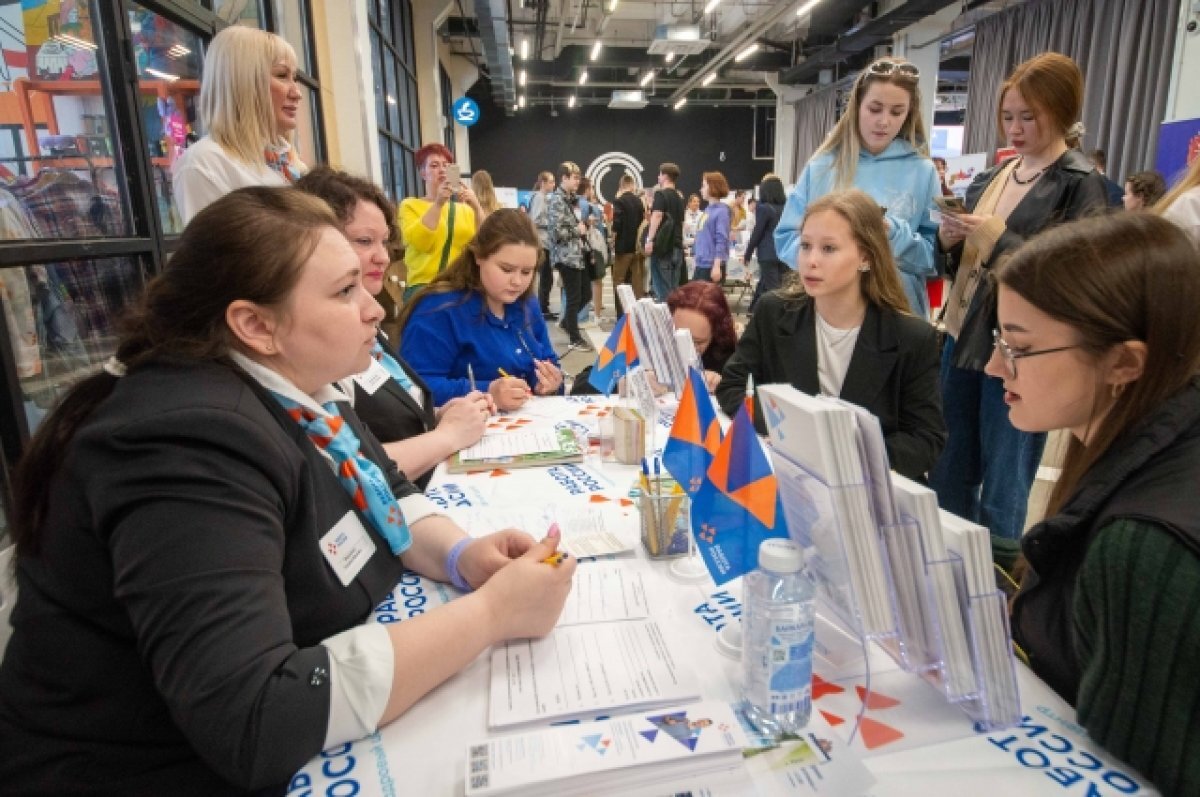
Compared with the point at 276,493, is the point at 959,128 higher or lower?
higher

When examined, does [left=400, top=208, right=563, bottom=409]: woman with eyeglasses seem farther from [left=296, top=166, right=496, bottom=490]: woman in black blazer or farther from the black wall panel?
the black wall panel

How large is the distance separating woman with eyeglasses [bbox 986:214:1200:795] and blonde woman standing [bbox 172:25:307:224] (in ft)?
6.72

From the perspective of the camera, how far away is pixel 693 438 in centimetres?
117

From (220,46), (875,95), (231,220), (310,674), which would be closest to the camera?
(310,674)

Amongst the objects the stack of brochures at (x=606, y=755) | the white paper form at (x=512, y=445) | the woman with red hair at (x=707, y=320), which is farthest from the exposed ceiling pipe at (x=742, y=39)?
the stack of brochures at (x=606, y=755)

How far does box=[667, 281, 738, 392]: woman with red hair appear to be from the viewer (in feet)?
8.90

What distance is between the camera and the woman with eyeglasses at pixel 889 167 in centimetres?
234

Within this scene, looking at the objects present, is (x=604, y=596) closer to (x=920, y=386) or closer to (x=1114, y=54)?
(x=920, y=386)

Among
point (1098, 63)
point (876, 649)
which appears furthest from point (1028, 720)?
point (1098, 63)

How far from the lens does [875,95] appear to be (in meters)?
2.34

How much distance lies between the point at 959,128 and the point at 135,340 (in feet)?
37.9

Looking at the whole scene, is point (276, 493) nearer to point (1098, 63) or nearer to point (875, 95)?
point (875, 95)

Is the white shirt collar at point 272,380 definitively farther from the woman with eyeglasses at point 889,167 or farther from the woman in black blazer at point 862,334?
the woman with eyeglasses at point 889,167

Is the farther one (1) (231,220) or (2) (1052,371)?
(2) (1052,371)
